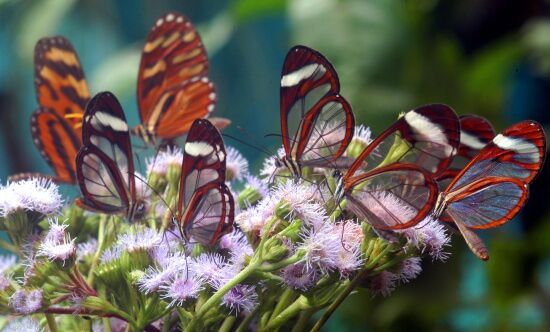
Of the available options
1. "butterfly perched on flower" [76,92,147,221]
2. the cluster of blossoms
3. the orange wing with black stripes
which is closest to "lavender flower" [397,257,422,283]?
the cluster of blossoms

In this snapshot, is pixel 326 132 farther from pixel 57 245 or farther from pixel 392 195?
pixel 57 245

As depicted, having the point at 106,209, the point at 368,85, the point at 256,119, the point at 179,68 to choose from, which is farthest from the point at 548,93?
the point at 106,209

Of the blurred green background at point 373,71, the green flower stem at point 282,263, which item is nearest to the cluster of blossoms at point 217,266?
the green flower stem at point 282,263

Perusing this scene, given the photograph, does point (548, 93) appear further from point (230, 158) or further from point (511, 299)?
point (230, 158)

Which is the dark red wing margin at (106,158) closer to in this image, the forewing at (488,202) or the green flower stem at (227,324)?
the green flower stem at (227,324)

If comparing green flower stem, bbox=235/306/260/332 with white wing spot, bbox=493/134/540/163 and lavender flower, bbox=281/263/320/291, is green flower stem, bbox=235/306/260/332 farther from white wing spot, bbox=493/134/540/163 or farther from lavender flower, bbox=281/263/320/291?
white wing spot, bbox=493/134/540/163

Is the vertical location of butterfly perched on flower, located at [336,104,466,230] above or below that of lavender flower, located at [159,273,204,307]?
above
